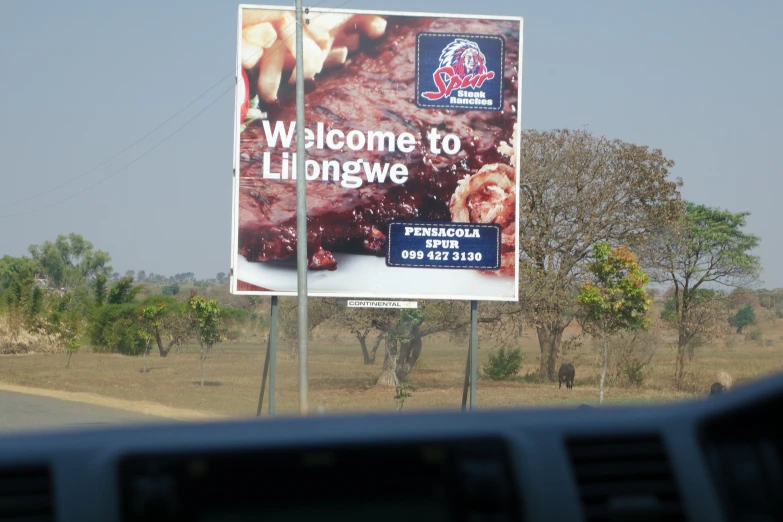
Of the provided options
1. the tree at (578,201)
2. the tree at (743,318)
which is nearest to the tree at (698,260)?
the tree at (578,201)

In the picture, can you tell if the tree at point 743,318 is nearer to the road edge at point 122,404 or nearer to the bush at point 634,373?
the bush at point 634,373

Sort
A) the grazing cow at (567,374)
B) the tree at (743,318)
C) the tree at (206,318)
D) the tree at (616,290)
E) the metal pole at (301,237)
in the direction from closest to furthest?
the metal pole at (301,237), the tree at (616,290), the tree at (206,318), the grazing cow at (567,374), the tree at (743,318)

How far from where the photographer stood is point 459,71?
1714 cm

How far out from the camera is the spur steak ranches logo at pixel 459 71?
672 inches

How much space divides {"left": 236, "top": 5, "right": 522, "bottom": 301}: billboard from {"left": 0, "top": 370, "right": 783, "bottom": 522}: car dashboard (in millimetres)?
14637

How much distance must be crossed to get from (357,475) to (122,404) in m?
22.5

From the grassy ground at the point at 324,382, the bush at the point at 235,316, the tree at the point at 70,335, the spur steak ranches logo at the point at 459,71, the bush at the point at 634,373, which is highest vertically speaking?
the spur steak ranches logo at the point at 459,71

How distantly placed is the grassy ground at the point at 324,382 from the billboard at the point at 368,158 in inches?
269

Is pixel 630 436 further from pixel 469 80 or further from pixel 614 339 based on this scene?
pixel 614 339

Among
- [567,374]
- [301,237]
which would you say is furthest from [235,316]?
[301,237]

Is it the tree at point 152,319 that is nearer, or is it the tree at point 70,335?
the tree at point 70,335

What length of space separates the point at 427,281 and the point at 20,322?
118 ft

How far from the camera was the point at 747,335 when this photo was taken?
2574 inches

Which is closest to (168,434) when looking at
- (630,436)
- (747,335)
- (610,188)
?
(630,436)
